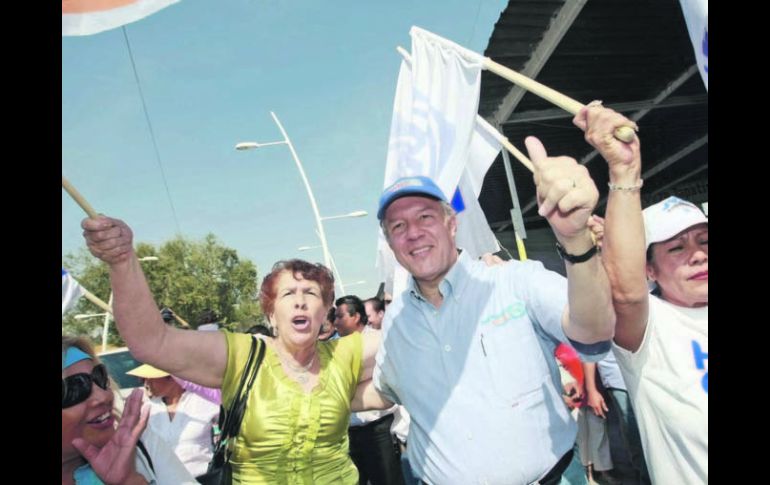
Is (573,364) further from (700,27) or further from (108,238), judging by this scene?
(108,238)

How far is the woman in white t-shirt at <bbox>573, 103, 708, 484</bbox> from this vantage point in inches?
54.4

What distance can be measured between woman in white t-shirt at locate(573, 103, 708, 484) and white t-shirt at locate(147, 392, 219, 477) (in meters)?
2.88

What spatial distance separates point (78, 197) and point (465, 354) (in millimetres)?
1441

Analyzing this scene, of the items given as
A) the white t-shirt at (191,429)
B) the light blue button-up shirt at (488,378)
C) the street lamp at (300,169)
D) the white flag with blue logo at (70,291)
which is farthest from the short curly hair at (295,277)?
the street lamp at (300,169)

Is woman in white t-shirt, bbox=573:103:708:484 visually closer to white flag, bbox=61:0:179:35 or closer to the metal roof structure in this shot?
white flag, bbox=61:0:179:35

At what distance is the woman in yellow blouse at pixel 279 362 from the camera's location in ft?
5.75

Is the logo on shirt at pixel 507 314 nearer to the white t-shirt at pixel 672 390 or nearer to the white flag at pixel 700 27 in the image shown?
the white t-shirt at pixel 672 390

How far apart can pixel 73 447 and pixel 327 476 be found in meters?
1.06

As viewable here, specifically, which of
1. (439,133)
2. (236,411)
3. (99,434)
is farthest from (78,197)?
(439,133)

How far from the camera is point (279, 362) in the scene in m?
2.29
